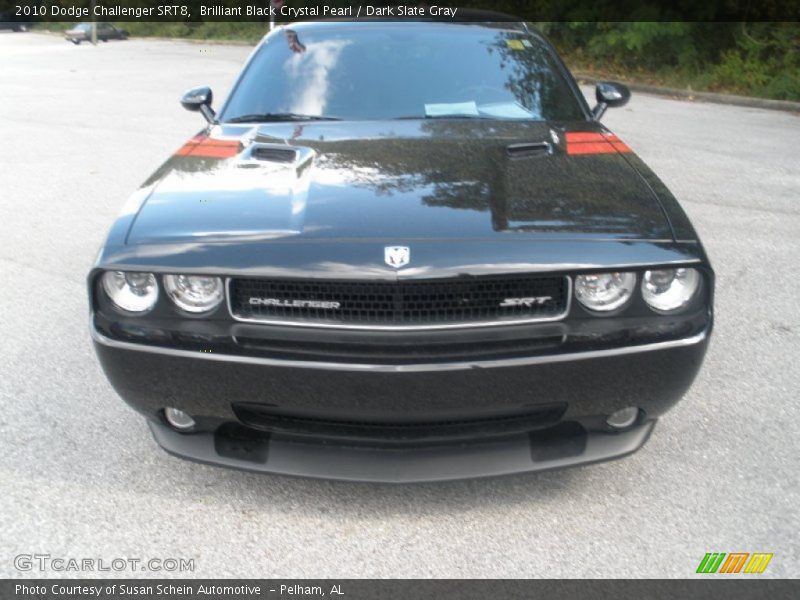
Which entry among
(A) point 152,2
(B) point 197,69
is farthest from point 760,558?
(A) point 152,2

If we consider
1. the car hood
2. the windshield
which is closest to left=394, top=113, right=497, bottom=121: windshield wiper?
the windshield

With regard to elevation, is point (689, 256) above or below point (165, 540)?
above

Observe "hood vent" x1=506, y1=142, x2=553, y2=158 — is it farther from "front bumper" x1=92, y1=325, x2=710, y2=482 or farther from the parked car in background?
the parked car in background

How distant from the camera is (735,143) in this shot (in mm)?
9938

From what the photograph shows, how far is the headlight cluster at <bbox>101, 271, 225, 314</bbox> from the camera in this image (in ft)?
7.97

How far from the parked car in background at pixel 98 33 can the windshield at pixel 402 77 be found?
40821 mm

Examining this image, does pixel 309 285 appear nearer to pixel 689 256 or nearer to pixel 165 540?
pixel 165 540

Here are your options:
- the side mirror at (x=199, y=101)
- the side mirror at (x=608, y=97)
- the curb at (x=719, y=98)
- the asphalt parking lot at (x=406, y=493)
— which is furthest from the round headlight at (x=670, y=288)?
the curb at (x=719, y=98)

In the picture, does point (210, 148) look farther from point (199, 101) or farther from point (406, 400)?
point (406, 400)

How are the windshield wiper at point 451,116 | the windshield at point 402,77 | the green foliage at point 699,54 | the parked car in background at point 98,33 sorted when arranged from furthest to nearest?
the parked car in background at point 98,33, the green foliage at point 699,54, the windshield at point 402,77, the windshield wiper at point 451,116

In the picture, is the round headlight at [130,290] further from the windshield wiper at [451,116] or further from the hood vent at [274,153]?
the windshield wiper at [451,116]

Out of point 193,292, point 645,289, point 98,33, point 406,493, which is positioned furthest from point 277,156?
point 98,33

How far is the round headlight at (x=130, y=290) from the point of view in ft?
8.10
